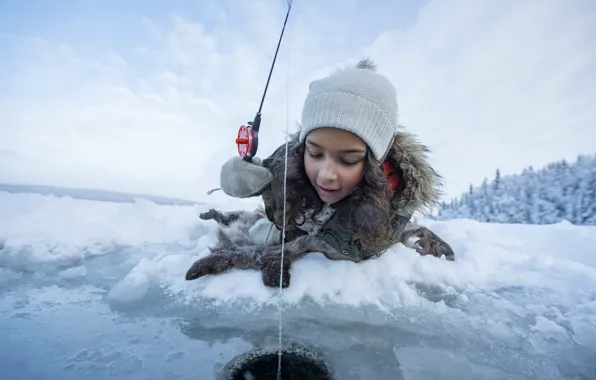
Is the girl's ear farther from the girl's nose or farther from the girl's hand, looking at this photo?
the girl's hand

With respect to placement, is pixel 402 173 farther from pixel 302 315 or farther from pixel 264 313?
pixel 264 313

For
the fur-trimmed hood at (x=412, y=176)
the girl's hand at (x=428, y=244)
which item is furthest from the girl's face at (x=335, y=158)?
the girl's hand at (x=428, y=244)

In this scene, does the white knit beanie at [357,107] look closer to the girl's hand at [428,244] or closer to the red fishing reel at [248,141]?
the red fishing reel at [248,141]

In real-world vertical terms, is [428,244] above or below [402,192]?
below

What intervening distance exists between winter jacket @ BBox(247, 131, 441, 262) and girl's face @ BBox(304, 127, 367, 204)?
0.37 meters

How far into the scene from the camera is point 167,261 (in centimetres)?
221

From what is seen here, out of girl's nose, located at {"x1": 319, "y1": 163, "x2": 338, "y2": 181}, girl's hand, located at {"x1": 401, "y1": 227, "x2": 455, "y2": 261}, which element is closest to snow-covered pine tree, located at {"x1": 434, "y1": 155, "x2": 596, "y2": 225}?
girl's hand, located at {"x1": 401, "y1": 227, "x2": 455, "y2": 261}

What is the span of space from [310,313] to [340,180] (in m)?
0.88

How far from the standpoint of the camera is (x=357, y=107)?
188cm

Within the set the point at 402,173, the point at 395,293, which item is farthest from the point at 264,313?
the point at 402,173

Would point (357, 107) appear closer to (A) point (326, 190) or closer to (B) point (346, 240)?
(A) point (326, 190)

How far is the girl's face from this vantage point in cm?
185

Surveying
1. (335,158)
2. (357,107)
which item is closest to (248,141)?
(335,158)

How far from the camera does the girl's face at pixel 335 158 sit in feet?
6.08
